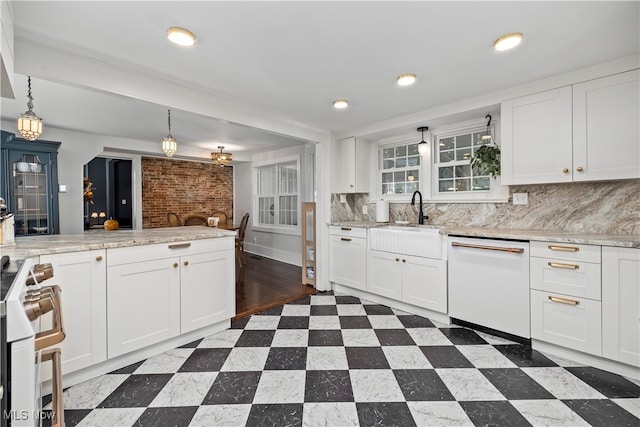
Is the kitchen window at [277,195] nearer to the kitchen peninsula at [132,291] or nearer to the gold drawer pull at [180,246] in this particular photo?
the kitchen peninsula at [132,291]

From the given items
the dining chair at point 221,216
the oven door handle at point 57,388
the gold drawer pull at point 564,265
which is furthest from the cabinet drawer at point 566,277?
the dining chair at point 221,216

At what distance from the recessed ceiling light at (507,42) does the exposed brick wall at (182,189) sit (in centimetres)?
586

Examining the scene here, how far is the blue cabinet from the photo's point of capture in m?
Result: 3.52

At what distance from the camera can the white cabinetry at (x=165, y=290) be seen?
198 centimetres

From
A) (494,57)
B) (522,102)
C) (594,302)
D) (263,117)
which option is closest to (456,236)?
(594,302)

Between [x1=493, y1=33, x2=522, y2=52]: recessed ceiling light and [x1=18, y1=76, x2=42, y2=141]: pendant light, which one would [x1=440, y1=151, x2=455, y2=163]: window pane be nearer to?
[x1=493, y1=33, x2=522, y2=52]: recessed ceiling light

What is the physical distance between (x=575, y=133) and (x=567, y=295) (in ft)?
4.00

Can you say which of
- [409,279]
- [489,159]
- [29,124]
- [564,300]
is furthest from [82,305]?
[489,159]

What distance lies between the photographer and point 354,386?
181 centimetres

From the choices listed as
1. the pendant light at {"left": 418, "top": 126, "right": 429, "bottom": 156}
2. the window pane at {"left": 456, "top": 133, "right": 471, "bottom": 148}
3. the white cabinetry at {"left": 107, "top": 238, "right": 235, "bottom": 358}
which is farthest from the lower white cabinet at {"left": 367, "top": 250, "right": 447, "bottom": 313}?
the white cabinetry at {"left": 107, "top": 238, "right": 235, "bottom": 358}

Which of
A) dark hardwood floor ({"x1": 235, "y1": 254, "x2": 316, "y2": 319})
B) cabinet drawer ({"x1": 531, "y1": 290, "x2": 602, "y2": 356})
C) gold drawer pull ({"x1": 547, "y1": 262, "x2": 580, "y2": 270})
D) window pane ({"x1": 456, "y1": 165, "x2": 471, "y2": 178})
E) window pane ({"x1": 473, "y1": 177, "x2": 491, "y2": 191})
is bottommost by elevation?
dark hardwood floor ({"x1": 235, "y1": 254, "x2": 316, "y2": 319})

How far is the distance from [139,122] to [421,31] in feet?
11.7

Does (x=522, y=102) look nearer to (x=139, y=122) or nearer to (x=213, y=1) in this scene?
(x=213, y=1)

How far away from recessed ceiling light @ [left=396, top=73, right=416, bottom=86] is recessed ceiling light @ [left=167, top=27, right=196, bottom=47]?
1.48 m
